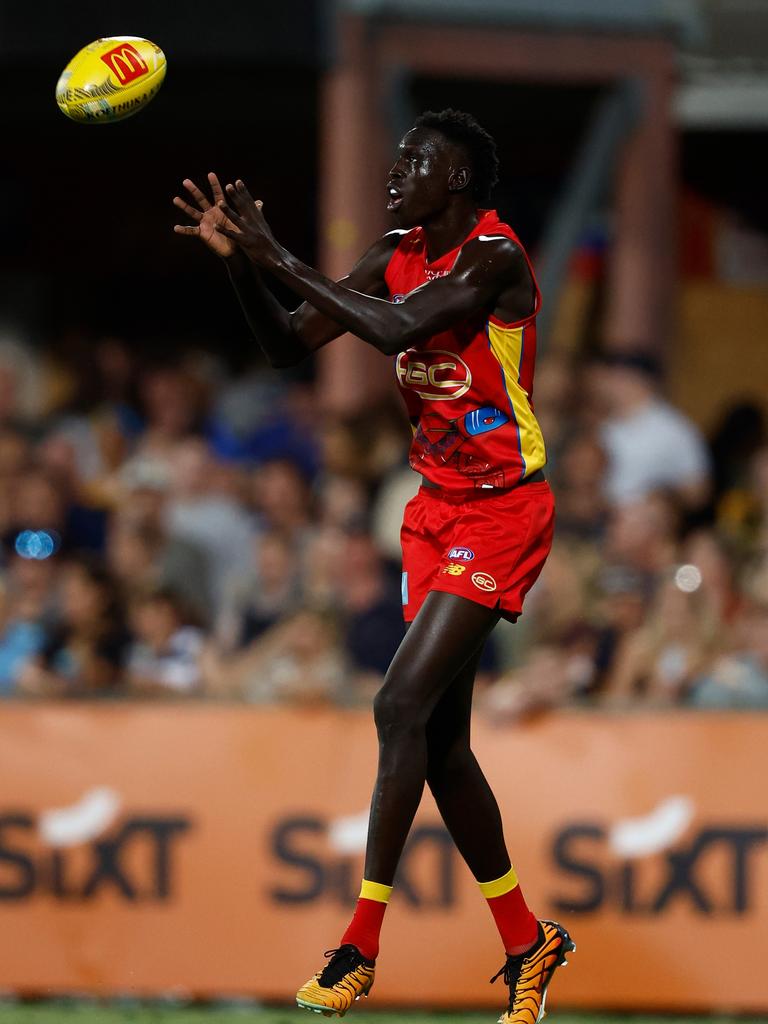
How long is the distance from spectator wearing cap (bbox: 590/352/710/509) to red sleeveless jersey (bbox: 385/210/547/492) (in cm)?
369

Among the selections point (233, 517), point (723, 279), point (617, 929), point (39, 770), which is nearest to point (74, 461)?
point (233, 517)

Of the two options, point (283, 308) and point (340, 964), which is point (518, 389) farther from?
point (340, 964)

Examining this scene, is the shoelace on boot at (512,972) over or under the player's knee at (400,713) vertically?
under

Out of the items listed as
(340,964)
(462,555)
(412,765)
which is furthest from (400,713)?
(340,964)

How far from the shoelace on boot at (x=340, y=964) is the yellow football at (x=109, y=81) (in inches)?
97.7

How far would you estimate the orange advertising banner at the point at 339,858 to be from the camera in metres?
7.25

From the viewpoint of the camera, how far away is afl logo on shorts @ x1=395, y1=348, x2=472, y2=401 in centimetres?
527

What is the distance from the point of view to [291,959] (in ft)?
24.1

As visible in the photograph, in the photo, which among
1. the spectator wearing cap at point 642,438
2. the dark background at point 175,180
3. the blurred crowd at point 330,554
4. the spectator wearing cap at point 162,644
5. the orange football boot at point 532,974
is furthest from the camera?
the dark background at point 175,180

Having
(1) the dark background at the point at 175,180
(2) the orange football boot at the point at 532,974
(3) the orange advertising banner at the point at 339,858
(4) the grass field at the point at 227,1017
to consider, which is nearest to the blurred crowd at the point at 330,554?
(3) the orange advertising banner at the point at 339,858

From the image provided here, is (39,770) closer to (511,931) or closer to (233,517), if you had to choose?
(233,517)

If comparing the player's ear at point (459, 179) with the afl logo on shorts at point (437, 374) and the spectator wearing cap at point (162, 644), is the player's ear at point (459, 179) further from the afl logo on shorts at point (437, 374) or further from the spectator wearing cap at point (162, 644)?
the spectator wearing cap at point (162, 644)

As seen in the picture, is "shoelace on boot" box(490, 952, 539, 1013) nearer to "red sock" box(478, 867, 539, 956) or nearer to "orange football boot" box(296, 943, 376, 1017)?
"red sock" box(478, 867, 539, 956)

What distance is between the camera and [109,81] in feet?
17.2
